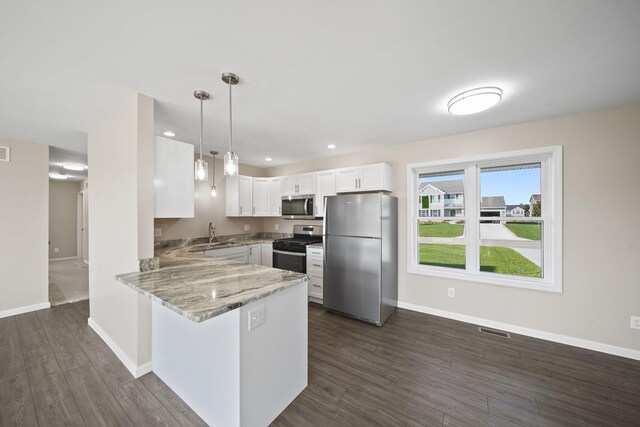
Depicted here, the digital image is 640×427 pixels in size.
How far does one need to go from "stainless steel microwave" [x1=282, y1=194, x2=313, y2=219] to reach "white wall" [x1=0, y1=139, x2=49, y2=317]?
11.8ft

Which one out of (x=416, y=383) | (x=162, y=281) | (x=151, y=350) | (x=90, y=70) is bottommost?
(x=416, y=383)

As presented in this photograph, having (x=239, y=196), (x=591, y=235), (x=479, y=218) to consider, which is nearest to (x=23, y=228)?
(x=239, y=196)

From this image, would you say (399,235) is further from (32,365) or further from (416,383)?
(32,365)

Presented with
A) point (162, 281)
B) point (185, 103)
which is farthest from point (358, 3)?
point (162, 281)

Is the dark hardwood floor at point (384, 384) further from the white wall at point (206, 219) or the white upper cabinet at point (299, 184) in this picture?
the white upper cabinet at point (299, 184)

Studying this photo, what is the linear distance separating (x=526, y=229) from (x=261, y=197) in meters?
4.26

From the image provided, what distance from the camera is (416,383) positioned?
6.64 feet

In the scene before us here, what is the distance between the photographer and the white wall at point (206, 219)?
A: 13.3 feet

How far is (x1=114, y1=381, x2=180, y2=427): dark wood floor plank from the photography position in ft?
5.39

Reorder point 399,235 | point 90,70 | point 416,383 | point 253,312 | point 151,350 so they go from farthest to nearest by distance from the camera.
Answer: point 399,235, point 151,350, point 416,383, point 90,70, point 253,312

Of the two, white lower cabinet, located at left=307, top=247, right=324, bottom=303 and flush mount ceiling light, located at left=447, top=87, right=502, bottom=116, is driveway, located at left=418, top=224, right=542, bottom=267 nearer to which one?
flush mount ceiling light, located at left=447, top=87, right=502, bottom=116

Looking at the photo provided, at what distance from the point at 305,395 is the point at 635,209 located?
3580 millimetres

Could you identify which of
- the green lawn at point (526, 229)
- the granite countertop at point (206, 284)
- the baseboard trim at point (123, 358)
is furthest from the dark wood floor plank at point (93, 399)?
the green lawn at point (526, 229)

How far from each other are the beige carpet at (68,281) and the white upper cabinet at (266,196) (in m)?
3.25
